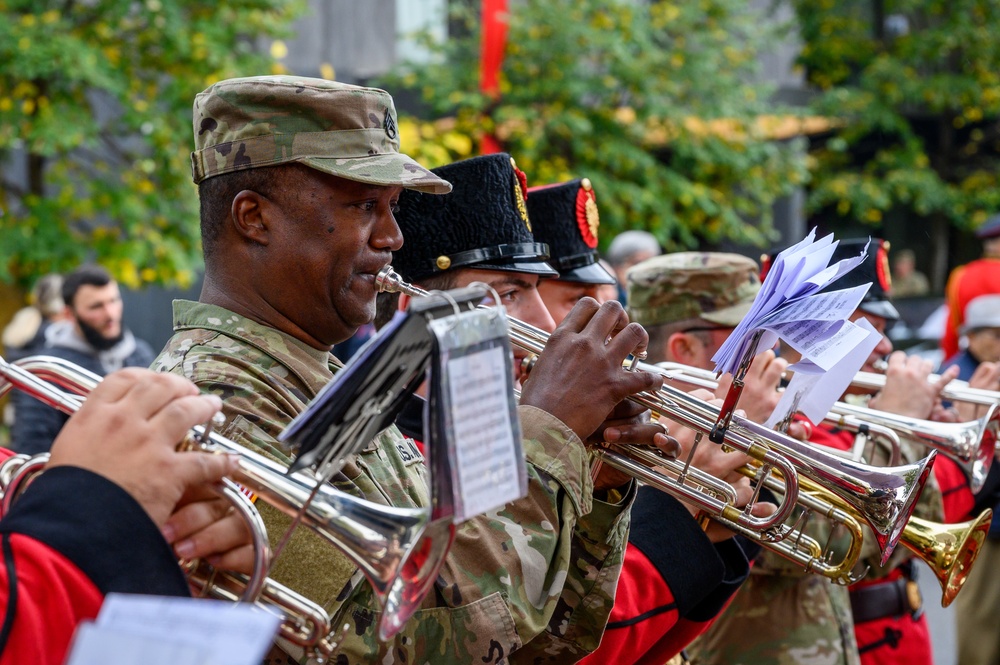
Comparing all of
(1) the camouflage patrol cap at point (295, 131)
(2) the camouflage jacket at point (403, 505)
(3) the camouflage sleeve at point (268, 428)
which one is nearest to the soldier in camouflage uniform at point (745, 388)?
(2) the camouflage jacket at point (403, 505)

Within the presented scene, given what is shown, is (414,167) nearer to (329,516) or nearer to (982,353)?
(329,516)

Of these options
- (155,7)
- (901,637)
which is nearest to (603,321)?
(901,637)

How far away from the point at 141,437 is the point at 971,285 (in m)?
5.69

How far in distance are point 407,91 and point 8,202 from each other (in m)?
Result: 4.95

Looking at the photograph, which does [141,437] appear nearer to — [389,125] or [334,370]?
[334,370]

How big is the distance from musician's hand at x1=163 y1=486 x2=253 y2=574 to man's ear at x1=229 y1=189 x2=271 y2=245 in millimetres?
633

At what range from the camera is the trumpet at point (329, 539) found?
5.35 feet

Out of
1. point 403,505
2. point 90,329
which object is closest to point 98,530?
point 403,505

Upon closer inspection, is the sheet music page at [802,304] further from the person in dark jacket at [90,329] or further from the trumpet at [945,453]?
the person in dark jacket at [90,329]

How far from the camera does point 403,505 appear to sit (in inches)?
80.9

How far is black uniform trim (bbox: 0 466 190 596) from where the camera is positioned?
145 centimetres

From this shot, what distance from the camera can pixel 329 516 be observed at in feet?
5.57

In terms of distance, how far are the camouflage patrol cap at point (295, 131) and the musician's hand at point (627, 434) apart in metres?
0.60

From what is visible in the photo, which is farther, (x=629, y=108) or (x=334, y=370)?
(x=629, y=108)
